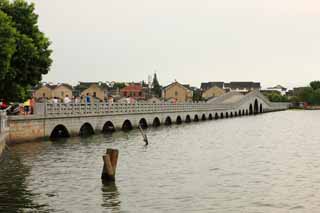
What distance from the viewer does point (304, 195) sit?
22375 mm

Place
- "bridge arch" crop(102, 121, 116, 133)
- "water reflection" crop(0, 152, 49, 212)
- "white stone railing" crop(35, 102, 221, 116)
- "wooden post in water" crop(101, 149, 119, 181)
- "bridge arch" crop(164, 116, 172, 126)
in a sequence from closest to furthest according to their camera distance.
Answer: "water reflection" crop(0, 152, 49, 212) < "wooden post in water" crop(101, 149, 119, 181) < "white stone railing" crop(35, 102, 221, 116) < "bridge arch" crop(102, 121, 116, 133) < "bridge arch" crop(164, 116, 172, 126)

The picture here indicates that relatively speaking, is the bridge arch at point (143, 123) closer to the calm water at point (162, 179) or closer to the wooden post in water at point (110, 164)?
the calm water at point (162, 179)

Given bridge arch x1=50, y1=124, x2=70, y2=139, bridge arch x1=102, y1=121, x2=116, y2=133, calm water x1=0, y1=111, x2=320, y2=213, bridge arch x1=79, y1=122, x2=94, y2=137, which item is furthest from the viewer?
bridge arch x1=102, y1=121, x2=116, y2=133

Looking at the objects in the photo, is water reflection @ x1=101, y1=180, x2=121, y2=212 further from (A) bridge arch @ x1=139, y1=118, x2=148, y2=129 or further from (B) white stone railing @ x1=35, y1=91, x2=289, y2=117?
(A) bridge arch @ x1=139, y1=118, x2=148, y2=129

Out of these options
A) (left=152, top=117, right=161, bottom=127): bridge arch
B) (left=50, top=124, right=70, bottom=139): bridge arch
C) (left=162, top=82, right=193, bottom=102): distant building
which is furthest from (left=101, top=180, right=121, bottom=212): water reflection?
(left=162, top=82, right=193, bottom=102): distant building

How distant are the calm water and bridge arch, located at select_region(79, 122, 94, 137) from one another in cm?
1064

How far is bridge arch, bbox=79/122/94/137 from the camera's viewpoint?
5376 centimetres

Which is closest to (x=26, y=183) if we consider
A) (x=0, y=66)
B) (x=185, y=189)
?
(x=185, y=189)

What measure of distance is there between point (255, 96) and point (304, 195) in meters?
130

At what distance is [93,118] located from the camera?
54.4 m

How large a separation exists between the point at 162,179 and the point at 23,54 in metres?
20.4

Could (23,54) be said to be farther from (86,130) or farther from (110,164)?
(110,164)

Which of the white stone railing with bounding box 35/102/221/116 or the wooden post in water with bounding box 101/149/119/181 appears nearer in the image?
the wooden post in water with bounding box 101/149/119/181

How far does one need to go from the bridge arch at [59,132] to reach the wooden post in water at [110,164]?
24.0 meters
